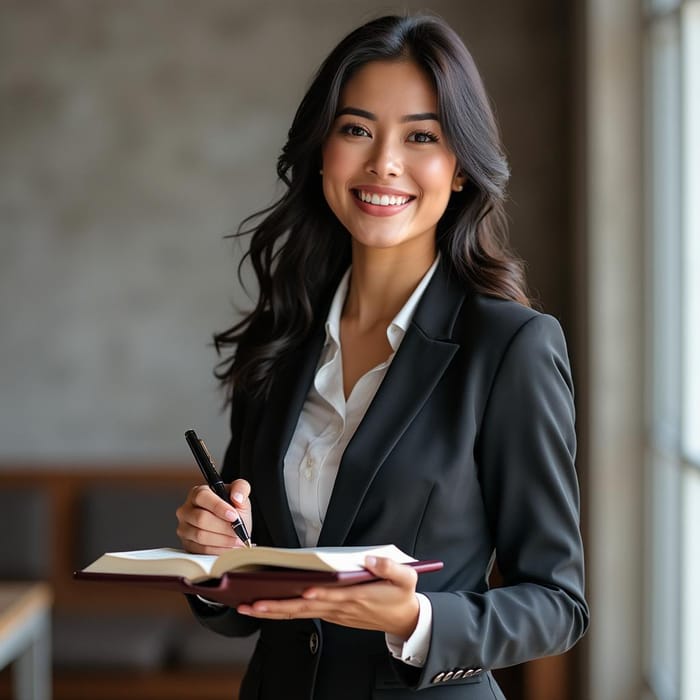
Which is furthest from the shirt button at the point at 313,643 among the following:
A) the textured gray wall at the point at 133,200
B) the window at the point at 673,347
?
the textured gray wall at the point at 133,200

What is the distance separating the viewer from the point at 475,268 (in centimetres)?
169

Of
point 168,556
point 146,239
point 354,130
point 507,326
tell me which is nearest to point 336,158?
point 354,130

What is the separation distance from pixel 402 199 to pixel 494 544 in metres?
0.50

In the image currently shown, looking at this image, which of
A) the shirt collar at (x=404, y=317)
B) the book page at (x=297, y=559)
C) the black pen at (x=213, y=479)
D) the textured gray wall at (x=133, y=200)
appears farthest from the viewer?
the textured gray wall at (x=133, y=200)

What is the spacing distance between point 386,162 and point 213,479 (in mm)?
498

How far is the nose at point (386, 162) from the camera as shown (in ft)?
5.16

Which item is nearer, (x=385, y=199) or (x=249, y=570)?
(x=249, y=570)

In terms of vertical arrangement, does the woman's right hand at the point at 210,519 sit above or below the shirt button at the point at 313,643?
above

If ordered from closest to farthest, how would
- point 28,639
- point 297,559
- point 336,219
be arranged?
point 297,559 < point 336,219 < point 28,639

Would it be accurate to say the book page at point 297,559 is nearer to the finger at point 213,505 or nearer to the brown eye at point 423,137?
the finger at point 213,505

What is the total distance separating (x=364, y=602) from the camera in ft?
4.11

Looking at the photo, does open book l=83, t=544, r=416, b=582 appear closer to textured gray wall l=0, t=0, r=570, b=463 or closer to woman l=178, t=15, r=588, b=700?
woman l=178, t=15, r=588, b=700

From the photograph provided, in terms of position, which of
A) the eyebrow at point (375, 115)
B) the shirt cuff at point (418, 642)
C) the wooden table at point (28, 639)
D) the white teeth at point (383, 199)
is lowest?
the wooden table at point (28, 639)

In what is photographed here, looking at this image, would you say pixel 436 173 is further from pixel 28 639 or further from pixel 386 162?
pixel 28 639
